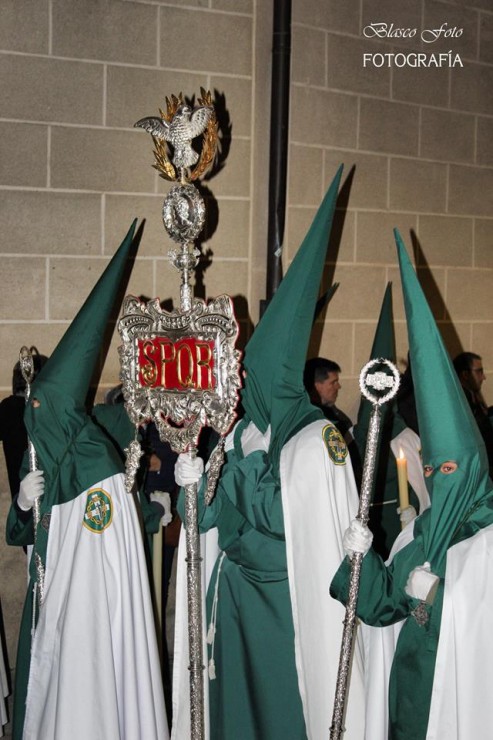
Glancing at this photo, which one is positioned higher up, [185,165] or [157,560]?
[185,165]

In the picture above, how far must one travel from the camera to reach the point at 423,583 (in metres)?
3.08

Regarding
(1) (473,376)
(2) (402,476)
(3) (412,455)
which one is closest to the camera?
(2) (402,476)

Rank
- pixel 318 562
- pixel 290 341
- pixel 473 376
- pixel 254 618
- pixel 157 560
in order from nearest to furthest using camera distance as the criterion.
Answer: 1. pixel 318 562
2. pixel 290 341
3. pixel 254 618
4. pixel 157 560
5. pixel 473 376

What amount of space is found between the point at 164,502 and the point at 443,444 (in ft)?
8.41

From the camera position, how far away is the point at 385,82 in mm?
6930

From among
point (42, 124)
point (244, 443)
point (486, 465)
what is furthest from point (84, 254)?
point (486, 465)

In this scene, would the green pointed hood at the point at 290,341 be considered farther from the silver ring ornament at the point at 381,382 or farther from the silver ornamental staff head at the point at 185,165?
the silver ring ornament at the point at 381,382

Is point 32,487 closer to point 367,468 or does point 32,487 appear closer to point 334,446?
point 334,446

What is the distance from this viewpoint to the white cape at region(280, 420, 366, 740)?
375cm

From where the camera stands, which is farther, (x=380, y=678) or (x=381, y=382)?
(x=380, y=678)

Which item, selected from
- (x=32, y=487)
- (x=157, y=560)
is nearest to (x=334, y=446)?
(x=32, y=487)

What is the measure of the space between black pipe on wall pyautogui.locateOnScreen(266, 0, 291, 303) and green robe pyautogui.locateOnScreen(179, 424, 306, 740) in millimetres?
2511

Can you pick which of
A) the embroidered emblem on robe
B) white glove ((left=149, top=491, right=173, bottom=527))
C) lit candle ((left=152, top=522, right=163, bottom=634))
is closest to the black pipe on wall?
white glove ((left=149, top=491, right=173, bottom=527))

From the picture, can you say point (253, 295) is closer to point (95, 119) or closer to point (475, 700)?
point (95, 119)
